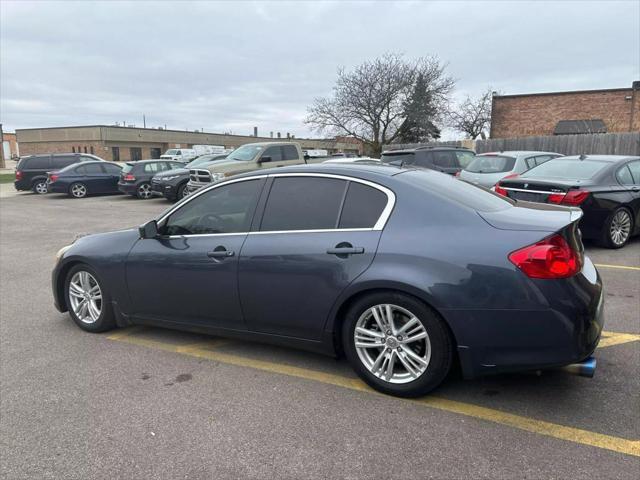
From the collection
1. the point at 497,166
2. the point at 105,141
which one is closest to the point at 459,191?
the point at 497,166

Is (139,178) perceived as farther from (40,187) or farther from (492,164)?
(492,164)

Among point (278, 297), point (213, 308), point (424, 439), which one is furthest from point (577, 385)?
point (213, 308)

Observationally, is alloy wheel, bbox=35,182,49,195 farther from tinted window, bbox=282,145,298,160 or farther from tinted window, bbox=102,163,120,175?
tinted window, bbox=282,145,298,160

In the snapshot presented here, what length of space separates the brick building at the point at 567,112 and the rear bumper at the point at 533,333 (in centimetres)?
3040

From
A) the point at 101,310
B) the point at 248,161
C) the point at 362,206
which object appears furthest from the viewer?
the point at 248,161

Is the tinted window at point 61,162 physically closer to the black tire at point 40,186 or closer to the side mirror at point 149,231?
the black tire at point 40,186

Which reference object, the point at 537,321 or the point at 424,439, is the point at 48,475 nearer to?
the point at 424,439

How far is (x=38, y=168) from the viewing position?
2186 centimetres

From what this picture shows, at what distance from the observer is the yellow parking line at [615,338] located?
13.3 ft

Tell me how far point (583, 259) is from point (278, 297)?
7.01ft

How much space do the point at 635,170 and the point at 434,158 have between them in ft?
19.8

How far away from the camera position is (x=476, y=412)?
123 inches

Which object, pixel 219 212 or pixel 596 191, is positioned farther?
pixel 596 191

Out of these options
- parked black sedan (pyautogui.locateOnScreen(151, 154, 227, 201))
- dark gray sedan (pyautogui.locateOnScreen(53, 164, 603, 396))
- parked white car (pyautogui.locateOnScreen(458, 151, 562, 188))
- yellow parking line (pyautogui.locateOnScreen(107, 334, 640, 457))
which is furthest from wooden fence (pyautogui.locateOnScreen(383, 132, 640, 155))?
yellow parking line (pyautogui.locateOnScreen(107, 334, 640, 457))
